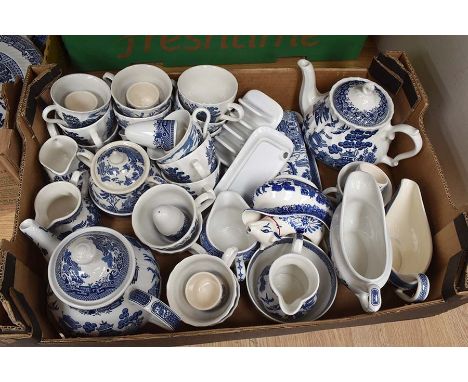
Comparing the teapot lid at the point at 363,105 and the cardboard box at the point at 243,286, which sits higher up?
the teapot lid at the point at 363,105

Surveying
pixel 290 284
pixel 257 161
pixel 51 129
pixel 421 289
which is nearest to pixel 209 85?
pixel 257 161

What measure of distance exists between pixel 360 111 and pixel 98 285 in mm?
487

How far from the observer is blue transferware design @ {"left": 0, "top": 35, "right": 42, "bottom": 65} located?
34.7 inches

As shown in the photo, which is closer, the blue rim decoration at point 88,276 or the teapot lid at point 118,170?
the blue rim decoration at point 88,276

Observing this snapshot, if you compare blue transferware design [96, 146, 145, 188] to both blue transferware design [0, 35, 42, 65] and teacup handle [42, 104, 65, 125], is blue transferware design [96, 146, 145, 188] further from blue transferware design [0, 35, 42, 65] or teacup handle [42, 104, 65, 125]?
blue transferware design [0, 35, 42, 65]

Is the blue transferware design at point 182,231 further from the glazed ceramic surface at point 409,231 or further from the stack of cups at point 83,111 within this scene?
the glazed ceramic surface at point 409,231

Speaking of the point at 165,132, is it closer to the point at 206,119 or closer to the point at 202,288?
the point at 206,119

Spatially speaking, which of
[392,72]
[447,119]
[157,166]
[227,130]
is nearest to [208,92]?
[227,130]

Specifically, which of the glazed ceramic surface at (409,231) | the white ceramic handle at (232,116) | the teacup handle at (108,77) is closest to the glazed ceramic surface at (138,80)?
the teacup handle at (108,77)

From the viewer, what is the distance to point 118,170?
0.67 metres

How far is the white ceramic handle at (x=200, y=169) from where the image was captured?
685 mm

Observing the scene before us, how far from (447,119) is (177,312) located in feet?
2.05

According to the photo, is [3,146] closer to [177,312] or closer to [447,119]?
[177,312]

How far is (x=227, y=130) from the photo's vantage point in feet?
2.61
